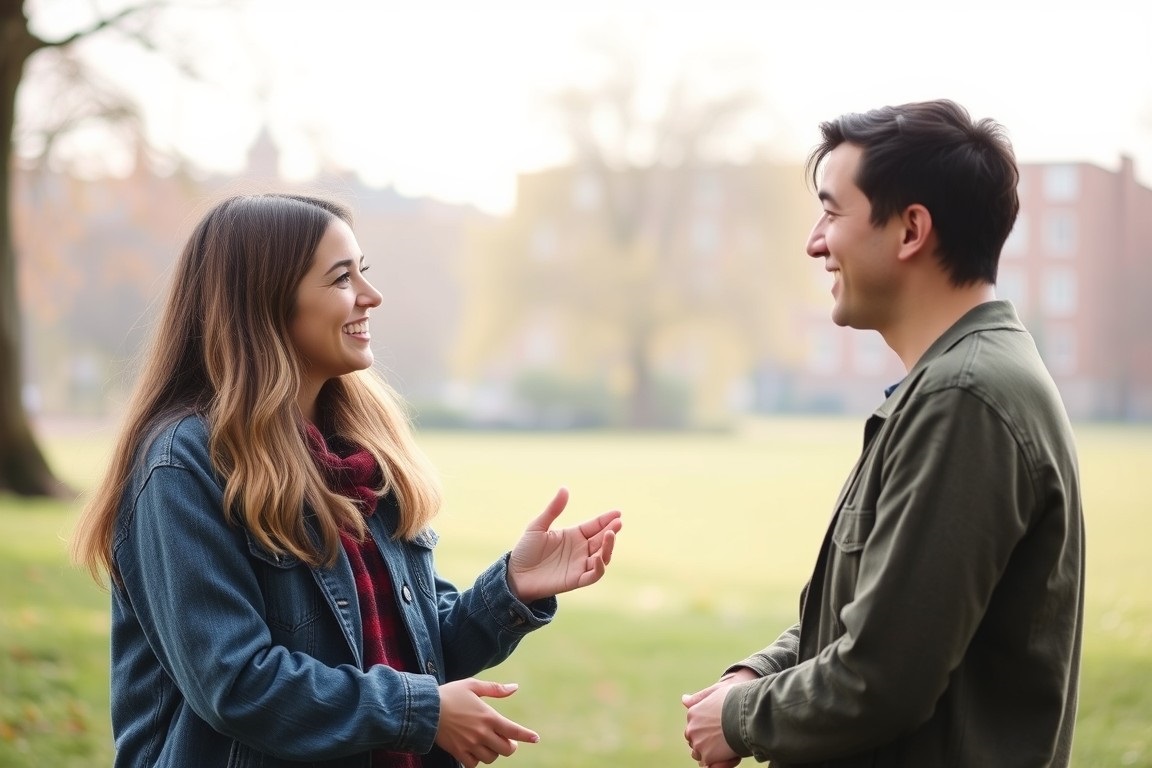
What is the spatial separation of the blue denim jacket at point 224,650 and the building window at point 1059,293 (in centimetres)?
1502

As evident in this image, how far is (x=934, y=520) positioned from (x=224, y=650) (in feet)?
4.14

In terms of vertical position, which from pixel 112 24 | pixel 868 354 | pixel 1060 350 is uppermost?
pixel 112 24

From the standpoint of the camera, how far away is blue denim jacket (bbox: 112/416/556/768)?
2.10 meters

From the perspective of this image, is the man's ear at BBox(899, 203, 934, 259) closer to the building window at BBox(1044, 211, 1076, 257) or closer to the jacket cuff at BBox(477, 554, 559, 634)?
the jacket cuff at BBox(477, 554, 559, 634)

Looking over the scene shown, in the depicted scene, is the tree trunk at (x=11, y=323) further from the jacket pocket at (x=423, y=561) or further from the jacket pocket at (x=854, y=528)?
the jacket pocket at (x=854, y=528)

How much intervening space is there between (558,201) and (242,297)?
111ft

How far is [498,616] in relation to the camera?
2.67 meters

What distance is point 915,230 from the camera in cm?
209

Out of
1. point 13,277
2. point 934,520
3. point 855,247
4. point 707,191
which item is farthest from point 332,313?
point 707,191

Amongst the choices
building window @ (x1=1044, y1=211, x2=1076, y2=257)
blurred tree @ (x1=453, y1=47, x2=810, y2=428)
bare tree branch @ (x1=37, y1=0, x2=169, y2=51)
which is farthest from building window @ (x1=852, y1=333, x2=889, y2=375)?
bare tree branch @ (x1=37, y1=0, x2=169, y2=51)

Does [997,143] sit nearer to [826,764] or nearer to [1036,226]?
[826,764]

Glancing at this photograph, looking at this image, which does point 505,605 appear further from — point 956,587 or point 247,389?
point 956,587

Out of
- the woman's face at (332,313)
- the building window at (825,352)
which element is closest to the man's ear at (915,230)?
the woman's face at (332,313)

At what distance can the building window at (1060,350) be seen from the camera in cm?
1747
